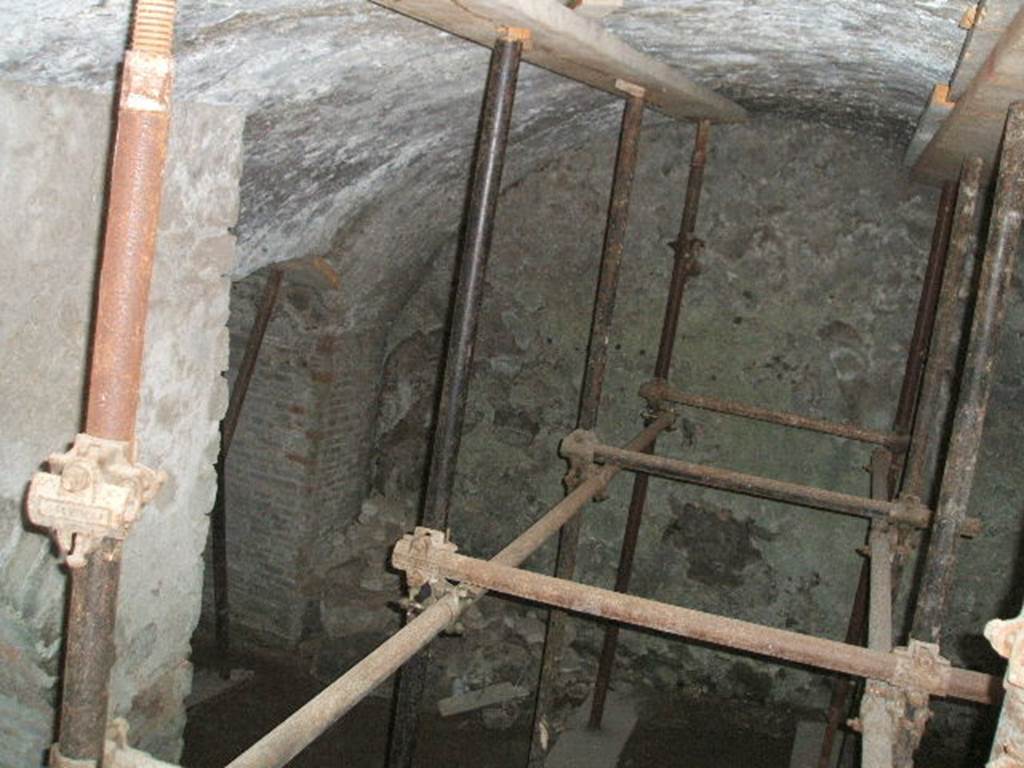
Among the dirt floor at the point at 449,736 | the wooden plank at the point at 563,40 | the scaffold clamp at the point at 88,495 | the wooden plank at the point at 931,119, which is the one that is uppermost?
the wooden plank at the point at 931,119

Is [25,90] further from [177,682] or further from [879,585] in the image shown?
[879,585]

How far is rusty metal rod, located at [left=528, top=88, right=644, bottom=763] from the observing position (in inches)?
155

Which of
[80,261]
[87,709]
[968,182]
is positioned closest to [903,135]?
[968,182]

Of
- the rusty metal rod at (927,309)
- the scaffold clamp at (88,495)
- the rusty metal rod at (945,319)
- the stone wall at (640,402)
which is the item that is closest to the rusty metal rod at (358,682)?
the scaffold clamp at (88,495)

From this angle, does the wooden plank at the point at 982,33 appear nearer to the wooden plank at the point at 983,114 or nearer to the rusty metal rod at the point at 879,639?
the wooden plank at the point at 983,114

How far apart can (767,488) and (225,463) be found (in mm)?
3361

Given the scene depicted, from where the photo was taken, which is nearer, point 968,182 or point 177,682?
point 177,682

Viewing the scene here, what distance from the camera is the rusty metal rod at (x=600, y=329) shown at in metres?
3.94

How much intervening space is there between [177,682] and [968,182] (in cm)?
340

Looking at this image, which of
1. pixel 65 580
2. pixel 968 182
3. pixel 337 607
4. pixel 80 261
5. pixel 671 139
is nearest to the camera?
pixel 80 261

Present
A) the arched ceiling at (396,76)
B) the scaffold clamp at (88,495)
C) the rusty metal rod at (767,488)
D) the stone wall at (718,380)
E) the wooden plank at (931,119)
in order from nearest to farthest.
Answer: the scaffold clamp at (88,495) → the arched ceiling at (396,76) → the wooden plank at (931,119) → the rusty metal rod at (767,488) → the stone wall at (718,380)

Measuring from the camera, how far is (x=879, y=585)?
3.43 m

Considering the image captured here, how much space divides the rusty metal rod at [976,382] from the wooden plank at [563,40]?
117cm

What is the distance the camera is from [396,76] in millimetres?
3564
